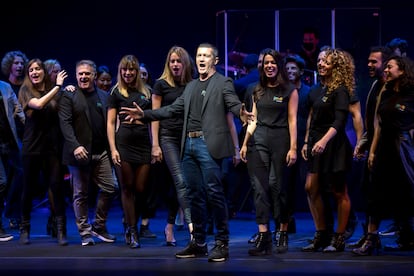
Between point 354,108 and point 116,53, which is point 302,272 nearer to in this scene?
point 354,108

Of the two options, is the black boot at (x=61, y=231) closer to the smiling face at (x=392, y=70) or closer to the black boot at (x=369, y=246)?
the black boot at (x=369, y=246)

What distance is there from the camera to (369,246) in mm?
5816

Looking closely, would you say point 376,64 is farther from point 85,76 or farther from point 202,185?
point 85,76

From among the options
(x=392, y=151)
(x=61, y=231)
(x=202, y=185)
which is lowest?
(x=61, y=231)

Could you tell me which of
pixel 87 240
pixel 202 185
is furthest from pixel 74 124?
pixel 202 185

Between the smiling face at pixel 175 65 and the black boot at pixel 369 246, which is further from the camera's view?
the smiling face at pixel 175 65

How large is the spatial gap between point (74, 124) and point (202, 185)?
1.35 metres

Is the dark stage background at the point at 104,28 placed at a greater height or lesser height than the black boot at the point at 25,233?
greater

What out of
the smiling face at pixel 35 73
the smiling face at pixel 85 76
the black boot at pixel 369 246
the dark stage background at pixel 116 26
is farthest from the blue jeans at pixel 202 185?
the dark stage background at pixel 116 26

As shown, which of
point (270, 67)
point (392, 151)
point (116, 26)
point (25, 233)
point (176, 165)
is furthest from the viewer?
point (116, 26)

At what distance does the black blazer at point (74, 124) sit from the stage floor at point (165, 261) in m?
0.77

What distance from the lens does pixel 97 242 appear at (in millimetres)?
6684

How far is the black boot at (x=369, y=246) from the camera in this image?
5805mm

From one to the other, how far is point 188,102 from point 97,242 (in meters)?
1.68
